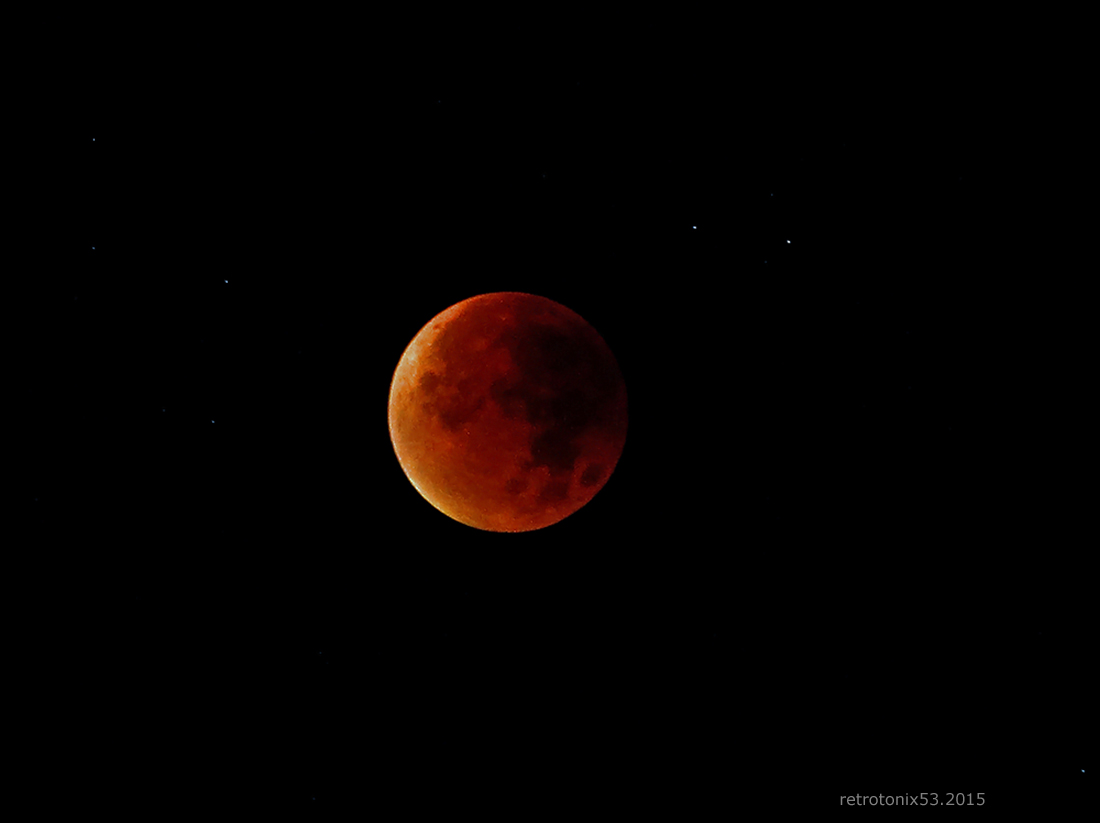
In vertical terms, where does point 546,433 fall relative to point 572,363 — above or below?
below

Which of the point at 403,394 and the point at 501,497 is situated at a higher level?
the point at 403,394

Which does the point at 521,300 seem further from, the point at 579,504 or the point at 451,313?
the point at 579,504

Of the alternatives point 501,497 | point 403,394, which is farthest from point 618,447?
point 403,394

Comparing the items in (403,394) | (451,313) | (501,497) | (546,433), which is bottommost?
(501,497)

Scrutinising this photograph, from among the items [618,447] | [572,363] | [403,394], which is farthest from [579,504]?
[403,394]

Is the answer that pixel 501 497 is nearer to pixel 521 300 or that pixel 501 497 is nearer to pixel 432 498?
pixel 432 498

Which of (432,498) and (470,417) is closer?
(470,417)
